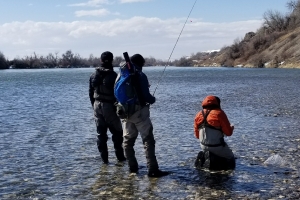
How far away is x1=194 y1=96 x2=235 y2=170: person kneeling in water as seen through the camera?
898 cm

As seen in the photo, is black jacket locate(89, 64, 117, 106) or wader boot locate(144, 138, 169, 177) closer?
wader boot locate(144, 138, 169, 177)

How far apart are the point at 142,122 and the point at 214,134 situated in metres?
1.57

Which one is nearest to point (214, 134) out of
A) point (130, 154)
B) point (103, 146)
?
point (130, 154)

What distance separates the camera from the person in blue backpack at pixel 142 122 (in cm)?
870

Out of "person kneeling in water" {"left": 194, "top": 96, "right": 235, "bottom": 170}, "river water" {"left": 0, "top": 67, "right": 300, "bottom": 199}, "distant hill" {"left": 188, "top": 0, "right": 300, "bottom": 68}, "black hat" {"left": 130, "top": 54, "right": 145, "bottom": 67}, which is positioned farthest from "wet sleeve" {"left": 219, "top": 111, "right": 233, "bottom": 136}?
"distant hill" {"left": 188, "top": 0, "right": 300, "bottom": 68}

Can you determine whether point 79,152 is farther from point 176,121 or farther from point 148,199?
point 176,121

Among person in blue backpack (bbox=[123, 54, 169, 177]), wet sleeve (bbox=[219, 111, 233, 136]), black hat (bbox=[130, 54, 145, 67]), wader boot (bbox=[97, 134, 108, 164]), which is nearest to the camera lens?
person in blue backpack (bbox=[123, 54, 169, 177])

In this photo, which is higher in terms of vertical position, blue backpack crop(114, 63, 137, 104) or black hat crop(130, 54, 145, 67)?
black hat crop(130, 54, 145, 67)

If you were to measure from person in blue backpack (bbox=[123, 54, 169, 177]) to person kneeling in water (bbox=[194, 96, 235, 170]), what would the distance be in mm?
1009

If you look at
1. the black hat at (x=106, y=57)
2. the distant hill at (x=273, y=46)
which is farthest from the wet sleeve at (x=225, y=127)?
the distant hill at (x=273, y=46)

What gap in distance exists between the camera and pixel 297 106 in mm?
21812

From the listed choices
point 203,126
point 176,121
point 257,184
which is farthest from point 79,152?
point 176,121

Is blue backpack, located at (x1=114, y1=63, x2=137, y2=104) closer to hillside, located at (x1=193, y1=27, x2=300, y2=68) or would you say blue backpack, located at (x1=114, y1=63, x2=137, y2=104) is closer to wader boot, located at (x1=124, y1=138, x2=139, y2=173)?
wader boot, located at (x1=124, y1=138, x2=139, y2=173)

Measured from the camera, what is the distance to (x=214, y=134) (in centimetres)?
909
